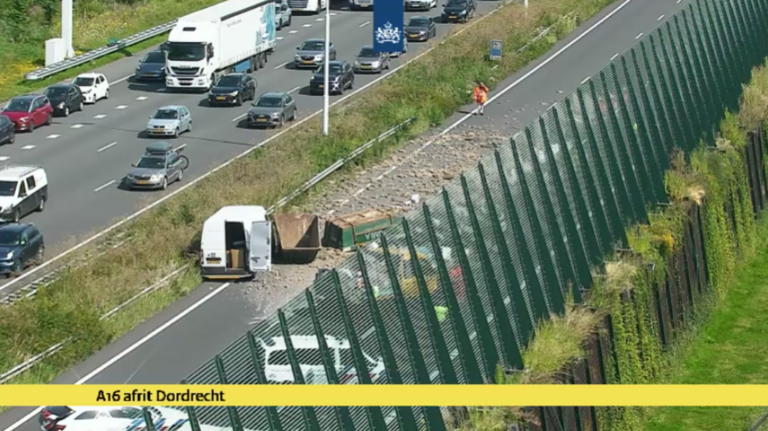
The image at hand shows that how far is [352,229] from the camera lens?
41.3 meters

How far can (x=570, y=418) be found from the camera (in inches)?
848

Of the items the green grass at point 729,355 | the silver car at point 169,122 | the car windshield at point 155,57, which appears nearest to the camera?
the green grass at point 729,355

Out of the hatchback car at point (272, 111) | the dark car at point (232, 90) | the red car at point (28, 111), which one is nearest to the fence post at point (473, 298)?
the hatchback car at point (272, 111)

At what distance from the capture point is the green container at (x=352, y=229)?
136ft

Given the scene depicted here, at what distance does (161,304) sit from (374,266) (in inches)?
803

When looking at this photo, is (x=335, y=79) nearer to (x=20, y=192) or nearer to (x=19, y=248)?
(x=20, y=192)

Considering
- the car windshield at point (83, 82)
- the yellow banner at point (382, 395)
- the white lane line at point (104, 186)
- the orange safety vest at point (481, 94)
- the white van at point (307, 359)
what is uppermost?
the yellow banner at point (382, 395)

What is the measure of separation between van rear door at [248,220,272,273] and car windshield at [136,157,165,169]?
1126 cm

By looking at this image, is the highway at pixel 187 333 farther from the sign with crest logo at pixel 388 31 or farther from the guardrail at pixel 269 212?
the sign with crest logo at pixel 388 31

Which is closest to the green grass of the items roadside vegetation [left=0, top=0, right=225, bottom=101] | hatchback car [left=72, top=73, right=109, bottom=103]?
hatchback car [left=72, top=73, right=109, bottom=103]

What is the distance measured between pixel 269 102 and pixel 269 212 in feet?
52.1

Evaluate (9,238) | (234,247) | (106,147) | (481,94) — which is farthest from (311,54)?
(9,238)

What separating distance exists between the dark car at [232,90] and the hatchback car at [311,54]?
20.1 feet

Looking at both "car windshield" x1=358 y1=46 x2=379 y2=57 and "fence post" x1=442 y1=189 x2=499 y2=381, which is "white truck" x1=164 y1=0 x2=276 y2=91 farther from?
"fence post" x1=442 y1=189 x2=499 y2=381
